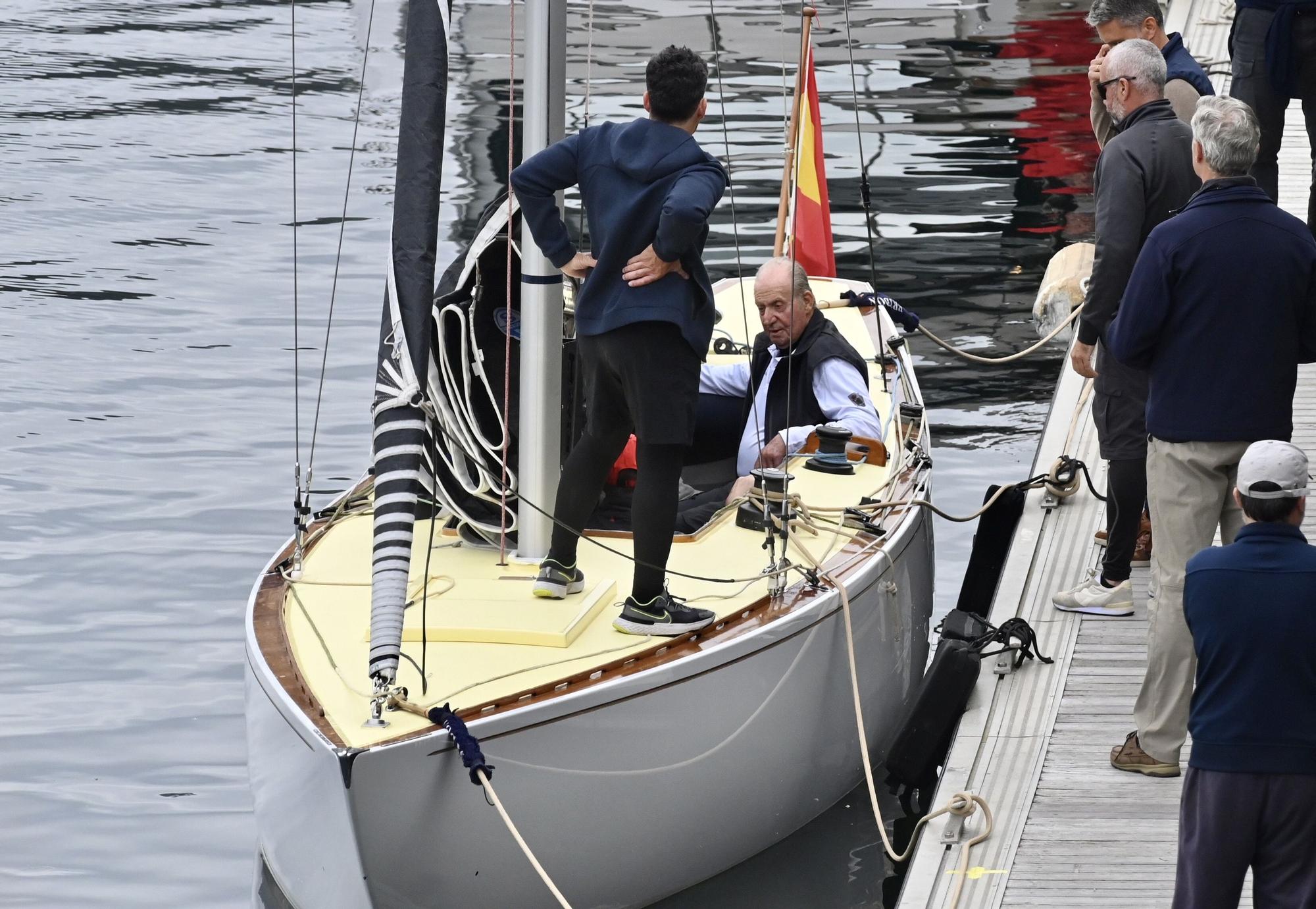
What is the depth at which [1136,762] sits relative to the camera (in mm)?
4891

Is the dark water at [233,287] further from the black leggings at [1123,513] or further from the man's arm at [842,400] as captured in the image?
the man's arm at [842,400]

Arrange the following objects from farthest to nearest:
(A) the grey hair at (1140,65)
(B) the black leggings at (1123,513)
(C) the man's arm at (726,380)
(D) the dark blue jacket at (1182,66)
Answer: (C) the man's arm at (726,380) < (D) the dark blue jacket at (1182,66) < (B) the black leggings at (1123,513) < (A) the grey hair at (1140,65)

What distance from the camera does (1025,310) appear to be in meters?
11.9

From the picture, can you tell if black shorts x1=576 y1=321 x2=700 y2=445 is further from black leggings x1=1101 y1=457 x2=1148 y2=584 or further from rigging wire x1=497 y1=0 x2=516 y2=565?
black leggings x1=1101 y1=457 x2=1148 y2=584

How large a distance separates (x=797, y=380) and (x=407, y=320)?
8.62ft

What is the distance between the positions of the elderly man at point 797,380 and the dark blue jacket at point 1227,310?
197 cm

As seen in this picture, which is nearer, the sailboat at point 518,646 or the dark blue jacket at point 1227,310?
the sailboat at point 518,646

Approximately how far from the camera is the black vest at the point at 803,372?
20.7 ft

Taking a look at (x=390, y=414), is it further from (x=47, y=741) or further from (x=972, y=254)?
(x=972, y=254)

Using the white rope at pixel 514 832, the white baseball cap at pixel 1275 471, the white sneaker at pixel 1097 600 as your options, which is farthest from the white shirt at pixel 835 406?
the white baseball cap at pixel 1275 471

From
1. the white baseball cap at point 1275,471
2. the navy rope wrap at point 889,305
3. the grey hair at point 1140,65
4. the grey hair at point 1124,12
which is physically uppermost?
the grey hair at point 1124,12

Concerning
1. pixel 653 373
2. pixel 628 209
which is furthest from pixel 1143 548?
pixel 628 209

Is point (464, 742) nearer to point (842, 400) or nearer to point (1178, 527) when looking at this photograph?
point (1178, 527)

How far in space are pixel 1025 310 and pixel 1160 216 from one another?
6921 mm
